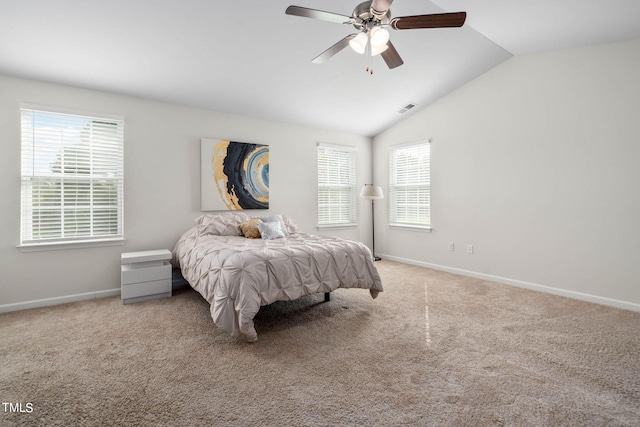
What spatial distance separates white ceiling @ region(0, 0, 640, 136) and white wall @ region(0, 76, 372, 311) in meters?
0.19

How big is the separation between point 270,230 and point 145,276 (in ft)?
4.81

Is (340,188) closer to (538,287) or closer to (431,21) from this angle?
(538,287)

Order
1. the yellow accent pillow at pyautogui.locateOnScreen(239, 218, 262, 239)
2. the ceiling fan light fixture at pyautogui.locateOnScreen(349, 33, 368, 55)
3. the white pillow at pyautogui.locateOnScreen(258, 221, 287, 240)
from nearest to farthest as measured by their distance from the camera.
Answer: the ceiling fan light fixture at pyautogui.locateOnScreen(349, 33, 368, 55) → the white pillow at pyautogui.locateOnScreen(258, 221, 287, 240) → the yellow accent pillow at pyautogui.locateOnScreen(239, 218, 262, 239)

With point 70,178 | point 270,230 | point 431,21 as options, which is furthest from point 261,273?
point 70,178

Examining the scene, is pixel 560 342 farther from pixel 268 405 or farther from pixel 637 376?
pixel 268 405

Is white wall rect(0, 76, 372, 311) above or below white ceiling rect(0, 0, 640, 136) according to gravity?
below

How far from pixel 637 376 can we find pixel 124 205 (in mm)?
4840

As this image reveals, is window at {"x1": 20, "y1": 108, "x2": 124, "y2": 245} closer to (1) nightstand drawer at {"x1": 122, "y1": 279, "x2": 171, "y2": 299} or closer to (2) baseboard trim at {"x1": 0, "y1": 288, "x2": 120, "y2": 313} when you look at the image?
(2) baseboard trim at {"x1": 0, "y1": 288, "x2": 120, "y2": 313}

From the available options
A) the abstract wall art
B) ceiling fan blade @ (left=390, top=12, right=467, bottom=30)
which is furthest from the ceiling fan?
the abstract wall art

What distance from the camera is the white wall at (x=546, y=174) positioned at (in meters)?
3.23

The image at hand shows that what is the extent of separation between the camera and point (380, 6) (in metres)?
2.00

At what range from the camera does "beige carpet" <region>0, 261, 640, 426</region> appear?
1636 millimetres

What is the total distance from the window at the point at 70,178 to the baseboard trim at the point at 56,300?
2.03ft

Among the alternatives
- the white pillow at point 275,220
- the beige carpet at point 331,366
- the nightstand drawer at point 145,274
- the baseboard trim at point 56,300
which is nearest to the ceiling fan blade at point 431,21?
→ the beige carpet at point 331,366
